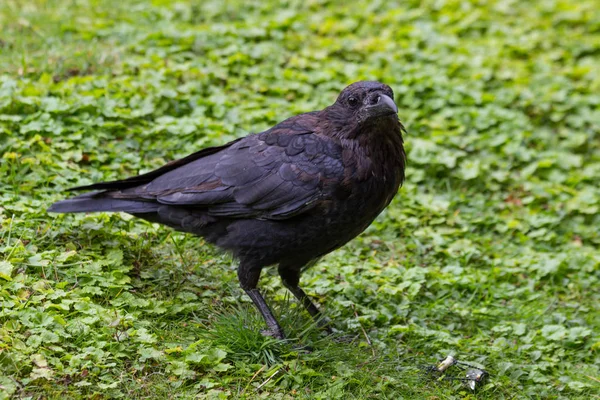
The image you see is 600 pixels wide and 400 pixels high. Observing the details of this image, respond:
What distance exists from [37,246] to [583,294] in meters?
4.14

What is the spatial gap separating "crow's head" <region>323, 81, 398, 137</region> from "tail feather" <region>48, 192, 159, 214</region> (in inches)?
55.0

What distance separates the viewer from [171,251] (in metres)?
5.61

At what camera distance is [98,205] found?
5.25m

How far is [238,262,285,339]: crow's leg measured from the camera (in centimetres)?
478

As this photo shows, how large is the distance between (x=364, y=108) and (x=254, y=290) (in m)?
1.37

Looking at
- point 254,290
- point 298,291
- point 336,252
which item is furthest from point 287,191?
point 336,252

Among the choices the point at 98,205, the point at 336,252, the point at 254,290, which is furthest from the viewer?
the point at 336,252

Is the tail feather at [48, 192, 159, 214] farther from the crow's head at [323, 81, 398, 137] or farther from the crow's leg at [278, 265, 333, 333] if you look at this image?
the crow's head at [323, 81, 398, 137]

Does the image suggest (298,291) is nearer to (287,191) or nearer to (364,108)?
(287,191)

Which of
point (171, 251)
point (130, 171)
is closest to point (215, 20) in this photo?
point (130, 171)

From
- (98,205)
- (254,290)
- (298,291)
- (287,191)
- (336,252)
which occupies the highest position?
(98,205)

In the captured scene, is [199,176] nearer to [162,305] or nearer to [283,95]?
[162,305]

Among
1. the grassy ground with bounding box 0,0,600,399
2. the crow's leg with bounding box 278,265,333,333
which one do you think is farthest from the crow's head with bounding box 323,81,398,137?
the grassy ground with bounding box 0,0,600,399

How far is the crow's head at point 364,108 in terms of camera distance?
4.74 meters
